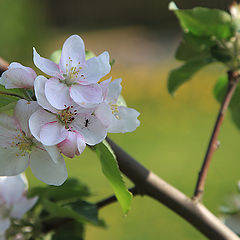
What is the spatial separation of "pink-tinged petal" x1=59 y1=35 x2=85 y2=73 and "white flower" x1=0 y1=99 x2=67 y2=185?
0.31ft

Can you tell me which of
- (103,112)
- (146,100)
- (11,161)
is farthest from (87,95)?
(146,100)

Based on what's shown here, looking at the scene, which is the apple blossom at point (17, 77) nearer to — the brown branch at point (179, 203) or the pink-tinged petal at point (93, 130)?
the pink-tinged petal at point (93, 130)

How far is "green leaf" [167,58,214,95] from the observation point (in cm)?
93

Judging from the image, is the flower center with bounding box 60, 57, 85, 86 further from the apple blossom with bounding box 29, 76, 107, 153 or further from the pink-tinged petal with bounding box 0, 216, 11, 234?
the pink-tinged petal with bounding box 0, 216, 11, 234

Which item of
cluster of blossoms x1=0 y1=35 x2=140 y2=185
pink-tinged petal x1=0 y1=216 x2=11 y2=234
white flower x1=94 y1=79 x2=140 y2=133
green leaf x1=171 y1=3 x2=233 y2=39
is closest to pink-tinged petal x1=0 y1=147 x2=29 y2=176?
cluster of blossoms x1=0 y1=35 x2=140 y2=185

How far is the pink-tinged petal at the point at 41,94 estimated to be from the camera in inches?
20.7

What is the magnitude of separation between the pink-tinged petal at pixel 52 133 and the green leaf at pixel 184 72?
0.43m

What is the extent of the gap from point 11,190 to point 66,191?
0.29 feet

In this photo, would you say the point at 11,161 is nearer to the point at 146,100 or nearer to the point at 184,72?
the point at 184,72

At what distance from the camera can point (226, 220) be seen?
893mm

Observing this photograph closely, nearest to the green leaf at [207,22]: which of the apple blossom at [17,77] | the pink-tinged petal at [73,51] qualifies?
the pink-tinged petal at [73,51]

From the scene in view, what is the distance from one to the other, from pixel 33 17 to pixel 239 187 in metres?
5.47

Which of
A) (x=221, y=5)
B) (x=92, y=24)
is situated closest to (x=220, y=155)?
(x=221, y=5)

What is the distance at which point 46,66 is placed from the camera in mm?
585
